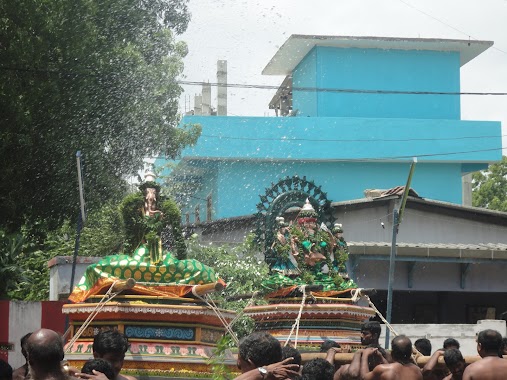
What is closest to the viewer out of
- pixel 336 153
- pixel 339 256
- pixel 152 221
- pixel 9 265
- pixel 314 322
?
pixel 152 221

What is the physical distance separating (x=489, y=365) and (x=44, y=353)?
3248 millimetres

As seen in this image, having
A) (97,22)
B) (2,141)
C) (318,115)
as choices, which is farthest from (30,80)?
(318,115)

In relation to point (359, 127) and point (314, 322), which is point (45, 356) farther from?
point (359, 127)

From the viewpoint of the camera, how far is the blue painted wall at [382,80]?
36.8 meters

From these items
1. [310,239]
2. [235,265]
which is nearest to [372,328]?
[310,239]

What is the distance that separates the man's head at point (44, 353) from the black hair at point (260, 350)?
1054 millimetres

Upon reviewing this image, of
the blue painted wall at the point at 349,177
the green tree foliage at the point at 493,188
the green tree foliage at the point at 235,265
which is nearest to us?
the green tree foliage at the point at 235,265

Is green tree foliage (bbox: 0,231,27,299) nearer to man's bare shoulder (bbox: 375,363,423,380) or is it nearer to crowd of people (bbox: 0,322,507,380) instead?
crowd of people (bbox: 0,322,507,380)

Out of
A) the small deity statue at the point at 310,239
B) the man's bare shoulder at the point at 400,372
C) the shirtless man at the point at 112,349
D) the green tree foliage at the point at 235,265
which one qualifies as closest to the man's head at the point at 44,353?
the shirtless man at the point at 112,349

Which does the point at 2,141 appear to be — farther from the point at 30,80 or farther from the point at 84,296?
the point at 84,296

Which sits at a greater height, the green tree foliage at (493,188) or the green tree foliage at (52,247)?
the green tree foliage at (493,188)

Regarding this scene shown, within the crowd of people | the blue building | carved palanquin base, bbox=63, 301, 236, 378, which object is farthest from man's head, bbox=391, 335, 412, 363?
the blue building

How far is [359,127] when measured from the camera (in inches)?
1412

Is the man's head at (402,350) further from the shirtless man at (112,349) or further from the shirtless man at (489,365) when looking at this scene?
the shirtless man at (112,349)
